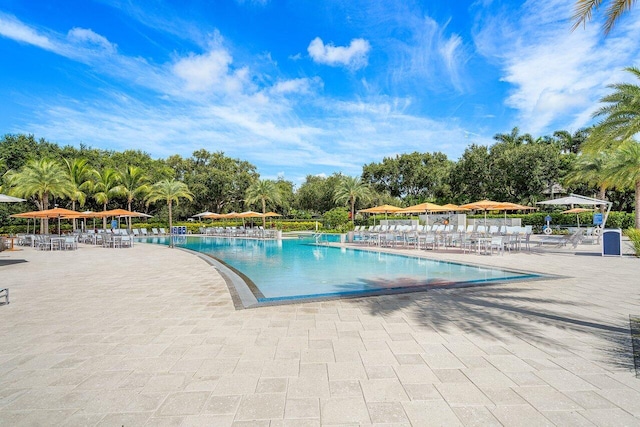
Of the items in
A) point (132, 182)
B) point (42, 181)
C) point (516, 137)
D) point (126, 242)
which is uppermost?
point (516, 137)

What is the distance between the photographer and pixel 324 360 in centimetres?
339

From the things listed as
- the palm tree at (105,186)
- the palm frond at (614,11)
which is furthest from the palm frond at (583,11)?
the palm tree at (105,186)

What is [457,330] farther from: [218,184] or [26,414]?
[218,184]

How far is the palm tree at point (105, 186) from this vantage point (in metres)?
30.9

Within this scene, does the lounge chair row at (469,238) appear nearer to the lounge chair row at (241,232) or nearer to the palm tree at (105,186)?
the lounge chair row at (241,232)

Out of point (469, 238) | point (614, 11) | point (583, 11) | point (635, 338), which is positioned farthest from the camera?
point (469, 238)

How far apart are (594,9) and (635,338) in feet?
15.1

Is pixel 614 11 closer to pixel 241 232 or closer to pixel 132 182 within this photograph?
pixel 241 232

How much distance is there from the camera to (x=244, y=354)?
357cm

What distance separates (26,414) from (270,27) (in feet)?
62.4

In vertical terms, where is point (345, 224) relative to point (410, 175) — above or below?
below

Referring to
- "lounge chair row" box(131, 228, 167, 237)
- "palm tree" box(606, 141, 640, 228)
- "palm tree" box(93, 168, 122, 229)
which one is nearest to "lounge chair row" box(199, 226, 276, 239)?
"lounge chair row" box(131, 228, 167, 237)

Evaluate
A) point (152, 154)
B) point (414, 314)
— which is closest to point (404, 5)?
point (414, 314)

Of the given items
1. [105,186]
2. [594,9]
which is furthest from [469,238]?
[105,186]
